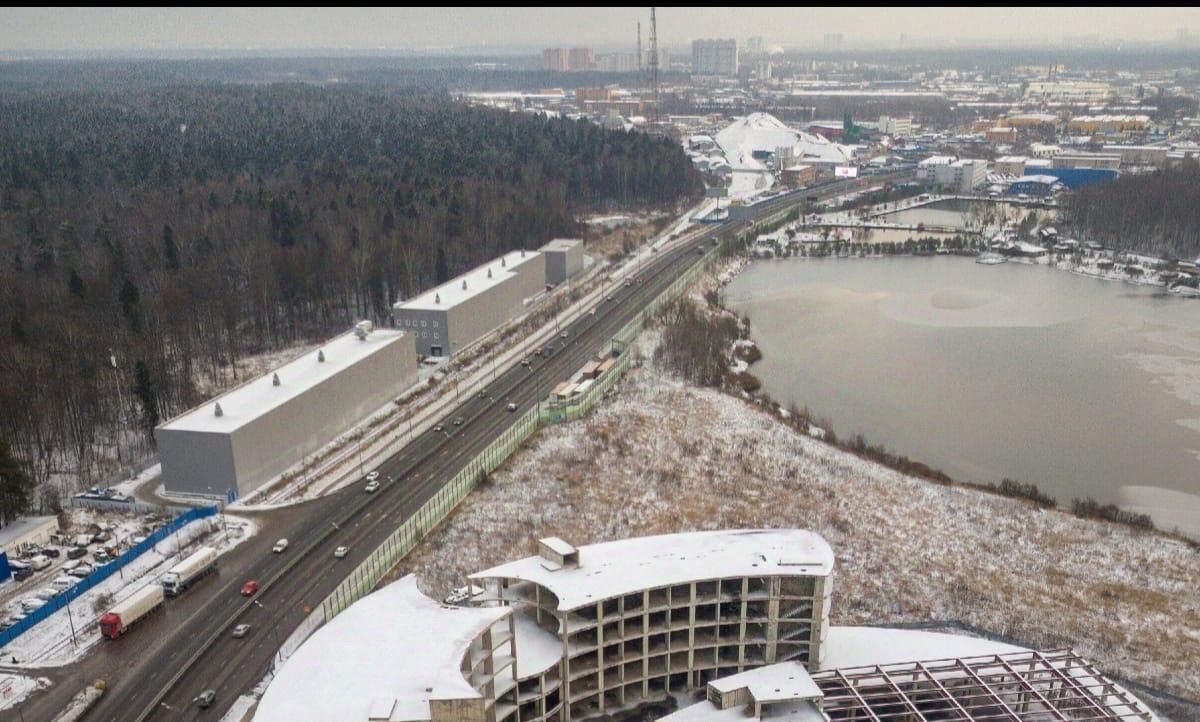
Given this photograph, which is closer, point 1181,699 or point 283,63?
point 1181,699

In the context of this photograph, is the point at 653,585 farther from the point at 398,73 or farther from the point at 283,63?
the point at 283,63

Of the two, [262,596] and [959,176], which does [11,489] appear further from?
[959,176]

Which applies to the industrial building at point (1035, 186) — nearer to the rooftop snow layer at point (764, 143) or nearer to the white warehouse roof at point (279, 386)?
the rooftop snow layer at point (764, 143)

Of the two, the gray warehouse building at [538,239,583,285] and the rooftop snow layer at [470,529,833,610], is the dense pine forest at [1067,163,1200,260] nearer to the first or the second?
the gray warehouse building at [538,239,583,285]

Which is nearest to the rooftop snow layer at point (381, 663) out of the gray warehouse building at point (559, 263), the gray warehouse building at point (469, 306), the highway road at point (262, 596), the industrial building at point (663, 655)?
the industrial building at point (663, 655)

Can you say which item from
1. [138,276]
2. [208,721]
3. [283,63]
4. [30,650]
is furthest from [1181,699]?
[283,63]

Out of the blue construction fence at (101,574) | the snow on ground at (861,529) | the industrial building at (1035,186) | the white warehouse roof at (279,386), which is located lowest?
the snow on ground at (861,529)
